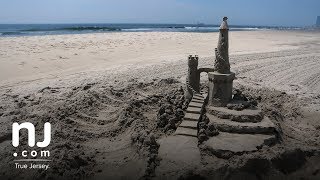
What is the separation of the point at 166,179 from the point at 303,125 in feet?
15.1

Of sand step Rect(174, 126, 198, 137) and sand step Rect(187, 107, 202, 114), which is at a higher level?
sand step Rect(187, 107, 202, 114)

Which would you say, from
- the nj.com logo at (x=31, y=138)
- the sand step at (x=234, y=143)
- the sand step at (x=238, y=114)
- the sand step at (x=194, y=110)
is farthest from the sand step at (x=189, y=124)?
the nj.com logo at (x=31, y=138)

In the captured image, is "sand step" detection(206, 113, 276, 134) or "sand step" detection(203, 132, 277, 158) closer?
"sand step" detection(203, 132, 277, 158)

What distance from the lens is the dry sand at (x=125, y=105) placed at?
568 cm

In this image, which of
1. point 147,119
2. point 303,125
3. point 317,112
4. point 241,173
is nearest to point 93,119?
point 147,119

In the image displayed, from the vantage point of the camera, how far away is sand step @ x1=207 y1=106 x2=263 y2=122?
22.0 feet

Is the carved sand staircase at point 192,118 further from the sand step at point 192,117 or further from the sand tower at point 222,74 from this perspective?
the sand tower at point 222,74

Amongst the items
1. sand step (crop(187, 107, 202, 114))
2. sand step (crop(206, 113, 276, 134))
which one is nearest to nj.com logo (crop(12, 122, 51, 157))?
sand step (crop(187, 107, 202, 114))

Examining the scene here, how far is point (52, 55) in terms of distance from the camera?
15.8 metres

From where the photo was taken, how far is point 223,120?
22.2ft

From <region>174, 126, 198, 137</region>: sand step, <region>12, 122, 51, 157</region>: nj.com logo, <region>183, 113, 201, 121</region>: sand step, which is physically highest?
<region>183, 113, 201, 121</region>: sand step

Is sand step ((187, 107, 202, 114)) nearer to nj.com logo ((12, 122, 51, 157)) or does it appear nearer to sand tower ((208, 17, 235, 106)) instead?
sand tower ((208, 17, 235, 106))

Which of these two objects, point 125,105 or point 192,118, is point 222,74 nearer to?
point 192,118

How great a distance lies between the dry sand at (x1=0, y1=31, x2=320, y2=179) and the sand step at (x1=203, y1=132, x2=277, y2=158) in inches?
5.3
